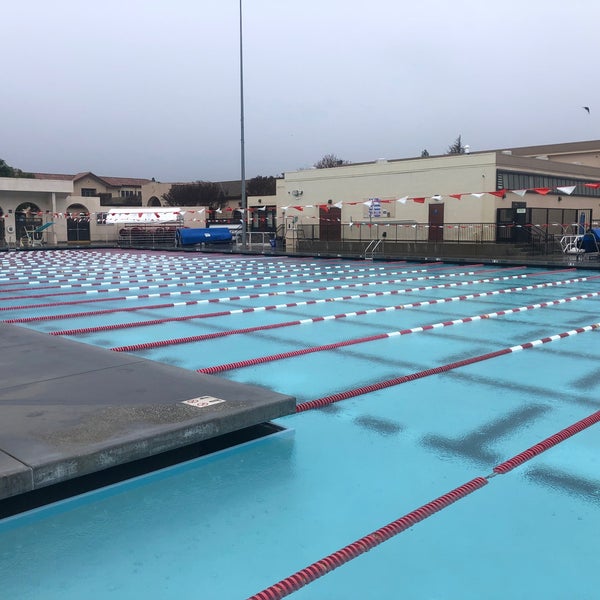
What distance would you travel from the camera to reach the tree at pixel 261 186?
239 feet

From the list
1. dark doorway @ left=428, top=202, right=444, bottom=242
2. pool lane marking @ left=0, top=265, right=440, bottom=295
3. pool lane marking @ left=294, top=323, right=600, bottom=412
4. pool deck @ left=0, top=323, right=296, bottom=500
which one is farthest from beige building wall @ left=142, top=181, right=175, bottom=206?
pool deck @ left=0, top=323, right=296, bottom=500

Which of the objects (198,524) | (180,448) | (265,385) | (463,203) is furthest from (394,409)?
(463,203)

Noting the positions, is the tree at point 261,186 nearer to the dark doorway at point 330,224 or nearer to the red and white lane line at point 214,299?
the dark doorway at point 330,224

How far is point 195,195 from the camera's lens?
66.3 meters

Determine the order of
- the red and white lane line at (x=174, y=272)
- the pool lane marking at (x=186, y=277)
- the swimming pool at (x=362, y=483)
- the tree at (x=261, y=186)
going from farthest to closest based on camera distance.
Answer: the tree at (x=261, y=186), the red and white lane line at (x=174, y=272), the pool lane marking at (x=186, y=277), the swimming pool at (x=362, y=483)

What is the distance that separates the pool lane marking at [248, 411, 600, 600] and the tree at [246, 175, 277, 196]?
68912mm

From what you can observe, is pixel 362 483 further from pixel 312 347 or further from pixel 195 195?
pixel 195 195

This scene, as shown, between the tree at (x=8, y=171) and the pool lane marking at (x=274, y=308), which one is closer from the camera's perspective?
the pool lane marking at (x=274, y=308)

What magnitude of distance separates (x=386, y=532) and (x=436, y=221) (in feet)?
86.8

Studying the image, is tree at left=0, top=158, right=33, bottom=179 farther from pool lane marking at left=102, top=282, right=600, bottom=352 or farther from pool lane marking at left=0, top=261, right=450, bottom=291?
pool lane marking at left=102, top=282, right=600, bottom=352

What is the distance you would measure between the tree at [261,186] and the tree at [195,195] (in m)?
5.12

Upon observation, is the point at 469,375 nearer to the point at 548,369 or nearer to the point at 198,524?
the point at 548,369

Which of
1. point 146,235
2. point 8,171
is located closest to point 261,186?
point 8,171

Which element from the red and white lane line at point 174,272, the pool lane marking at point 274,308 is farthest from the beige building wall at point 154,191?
the pool lane marking at point 274,308
